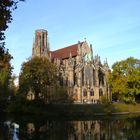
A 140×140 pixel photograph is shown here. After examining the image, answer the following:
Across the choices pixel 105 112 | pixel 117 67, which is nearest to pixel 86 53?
pixel 117 67

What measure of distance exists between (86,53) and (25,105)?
58.2 metres

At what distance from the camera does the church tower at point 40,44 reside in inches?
5044

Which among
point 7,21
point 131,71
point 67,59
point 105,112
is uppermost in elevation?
point 67,59

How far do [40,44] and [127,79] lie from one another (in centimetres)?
4866

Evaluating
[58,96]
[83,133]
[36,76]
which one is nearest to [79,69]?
[58,96]

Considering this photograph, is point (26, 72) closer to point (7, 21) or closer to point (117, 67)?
point (117, 67)

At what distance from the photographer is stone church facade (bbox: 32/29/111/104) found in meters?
118

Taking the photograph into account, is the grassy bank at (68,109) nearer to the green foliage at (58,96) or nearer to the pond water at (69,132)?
the green foliage at (58,96)

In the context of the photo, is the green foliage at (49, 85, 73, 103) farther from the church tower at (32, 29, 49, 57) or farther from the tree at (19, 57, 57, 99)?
the church tower at (32, 29, 49, 57)

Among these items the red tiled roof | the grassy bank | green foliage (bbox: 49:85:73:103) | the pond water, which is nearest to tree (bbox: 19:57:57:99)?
the grassy bank

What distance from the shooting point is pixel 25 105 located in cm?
7319

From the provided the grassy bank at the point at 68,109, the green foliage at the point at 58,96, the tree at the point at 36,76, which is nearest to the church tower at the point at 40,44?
the grassy bank at the point at 68,109

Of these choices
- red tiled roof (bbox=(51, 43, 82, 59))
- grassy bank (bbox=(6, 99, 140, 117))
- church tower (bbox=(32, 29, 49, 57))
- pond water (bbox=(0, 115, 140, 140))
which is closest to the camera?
pond water (bbox=(0, 115, 140, 140))

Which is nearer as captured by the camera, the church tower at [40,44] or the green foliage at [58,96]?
the green foliage at [58,96]
